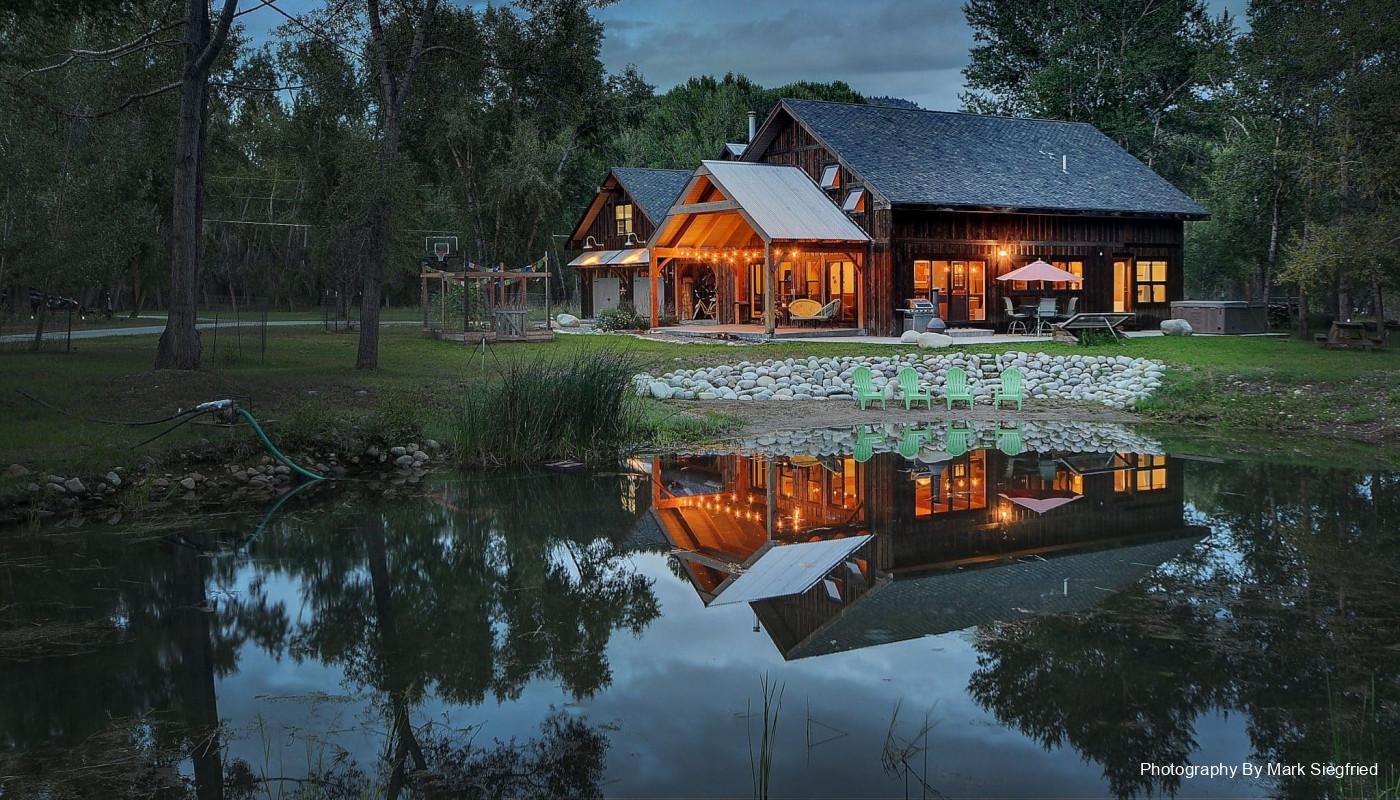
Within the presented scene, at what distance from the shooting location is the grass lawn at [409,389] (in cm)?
1285

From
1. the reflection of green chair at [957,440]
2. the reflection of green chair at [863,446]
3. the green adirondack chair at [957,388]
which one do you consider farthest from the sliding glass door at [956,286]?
the reflection of green chair at [863,446]

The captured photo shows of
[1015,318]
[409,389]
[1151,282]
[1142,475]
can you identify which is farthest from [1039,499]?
[1151,282]

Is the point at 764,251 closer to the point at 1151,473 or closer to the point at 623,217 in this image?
the point at 623,217

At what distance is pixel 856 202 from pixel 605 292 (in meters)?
15.3

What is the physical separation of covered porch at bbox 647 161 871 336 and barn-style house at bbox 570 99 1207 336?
51 mm

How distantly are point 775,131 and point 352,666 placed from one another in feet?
86.0

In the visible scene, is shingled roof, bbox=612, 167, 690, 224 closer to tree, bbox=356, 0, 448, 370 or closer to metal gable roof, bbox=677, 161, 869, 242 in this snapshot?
metal gable roof, bbox=677, 161, 869, 242

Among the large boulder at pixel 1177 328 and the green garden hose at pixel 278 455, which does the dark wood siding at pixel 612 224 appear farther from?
the green garden hose at pixel 278 455

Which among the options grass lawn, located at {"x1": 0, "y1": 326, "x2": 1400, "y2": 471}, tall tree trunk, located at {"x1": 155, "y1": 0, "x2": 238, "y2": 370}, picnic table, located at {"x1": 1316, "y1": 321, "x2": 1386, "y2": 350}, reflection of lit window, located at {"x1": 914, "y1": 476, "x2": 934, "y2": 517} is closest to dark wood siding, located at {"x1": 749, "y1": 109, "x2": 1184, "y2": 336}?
grass lawn, located at {"x1": 0, "y1": 326, "x2": 1400, "y2": 471}

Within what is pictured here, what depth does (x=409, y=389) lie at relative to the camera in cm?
1747

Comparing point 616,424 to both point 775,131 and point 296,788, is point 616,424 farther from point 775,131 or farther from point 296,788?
point 775,131

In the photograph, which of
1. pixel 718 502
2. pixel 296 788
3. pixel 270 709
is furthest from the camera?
pixel 718 502

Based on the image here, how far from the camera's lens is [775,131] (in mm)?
31219

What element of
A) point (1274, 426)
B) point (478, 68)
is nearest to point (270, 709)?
point (1274, 426)
